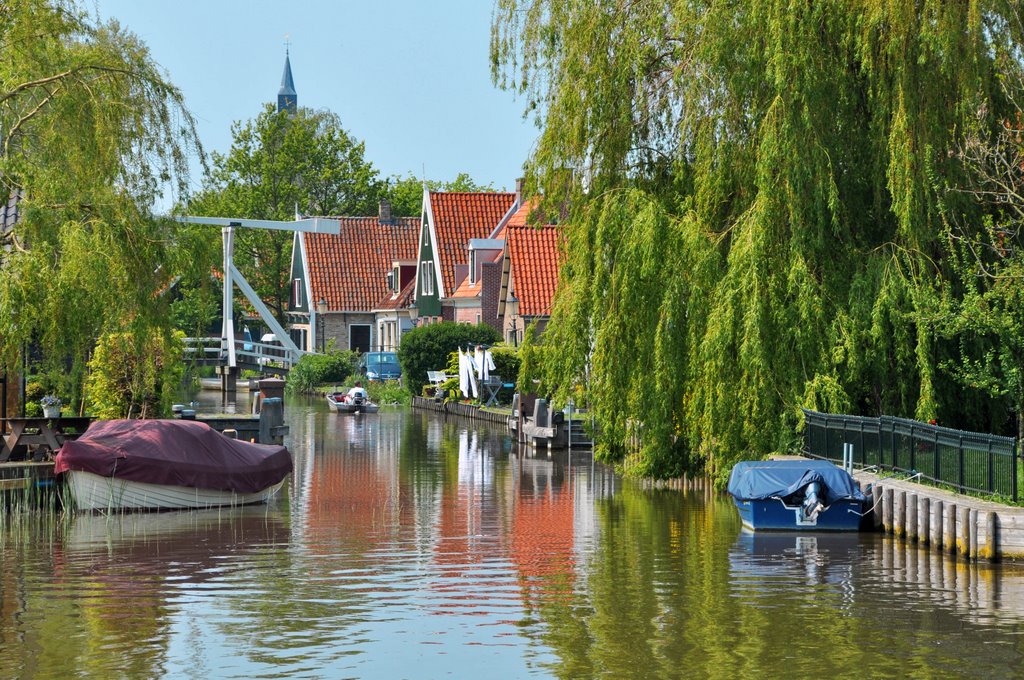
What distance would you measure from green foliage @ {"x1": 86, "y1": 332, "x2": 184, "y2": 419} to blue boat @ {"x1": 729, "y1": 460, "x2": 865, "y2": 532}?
624 inches

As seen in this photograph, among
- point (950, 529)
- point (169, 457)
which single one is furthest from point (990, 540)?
point (169, 457)

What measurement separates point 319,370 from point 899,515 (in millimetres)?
58179

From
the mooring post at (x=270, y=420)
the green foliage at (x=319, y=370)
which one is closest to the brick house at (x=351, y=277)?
the green foliage at (x=319, y=370)

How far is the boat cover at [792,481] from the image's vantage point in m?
26.9

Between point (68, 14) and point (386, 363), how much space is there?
52.5 m

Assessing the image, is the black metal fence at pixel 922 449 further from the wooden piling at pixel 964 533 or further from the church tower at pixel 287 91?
the church tower at pixel 287 91

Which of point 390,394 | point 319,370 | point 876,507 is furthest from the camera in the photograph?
point 319,370

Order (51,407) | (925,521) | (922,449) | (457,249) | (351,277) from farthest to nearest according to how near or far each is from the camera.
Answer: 1. (351,277)
2. (457,249)
3. (51,407)
4. (922,449)
5. (925,521)

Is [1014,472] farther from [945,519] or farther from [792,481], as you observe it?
[792,481]

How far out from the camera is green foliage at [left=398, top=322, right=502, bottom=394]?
229 feet

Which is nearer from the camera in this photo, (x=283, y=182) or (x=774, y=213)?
(x=774, y=213)

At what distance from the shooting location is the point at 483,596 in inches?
841

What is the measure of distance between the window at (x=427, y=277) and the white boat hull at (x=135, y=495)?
50827 millimetres

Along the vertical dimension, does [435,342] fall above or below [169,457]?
above
